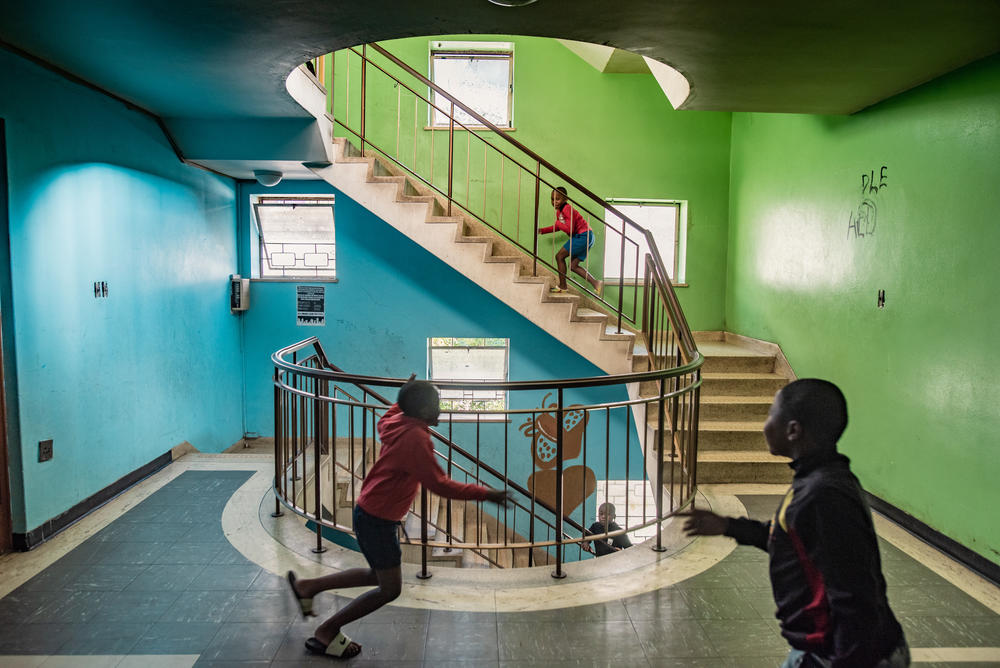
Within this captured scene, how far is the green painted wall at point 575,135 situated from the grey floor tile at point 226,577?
5.53 metres

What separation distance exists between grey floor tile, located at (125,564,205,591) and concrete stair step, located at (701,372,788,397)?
4841 millimetres

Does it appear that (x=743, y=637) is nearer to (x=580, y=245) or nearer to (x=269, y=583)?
(x=269, y=583)

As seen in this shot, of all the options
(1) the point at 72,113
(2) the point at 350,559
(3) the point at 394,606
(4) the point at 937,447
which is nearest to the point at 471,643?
(3) the point at 394,606

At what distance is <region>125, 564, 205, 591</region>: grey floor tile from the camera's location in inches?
138

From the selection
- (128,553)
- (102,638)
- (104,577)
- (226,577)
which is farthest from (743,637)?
(128,553)

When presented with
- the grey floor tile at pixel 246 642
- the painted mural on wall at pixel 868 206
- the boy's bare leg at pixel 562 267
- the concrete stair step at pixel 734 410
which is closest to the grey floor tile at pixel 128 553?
the grey floor tile at pixel 246 642

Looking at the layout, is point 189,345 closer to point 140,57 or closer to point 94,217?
point 94,217

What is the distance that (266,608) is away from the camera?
10.8 feet

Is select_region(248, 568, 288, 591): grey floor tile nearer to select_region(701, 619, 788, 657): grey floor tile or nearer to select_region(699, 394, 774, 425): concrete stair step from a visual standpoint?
select_region(701, 619, 788, 657): grey floor tile

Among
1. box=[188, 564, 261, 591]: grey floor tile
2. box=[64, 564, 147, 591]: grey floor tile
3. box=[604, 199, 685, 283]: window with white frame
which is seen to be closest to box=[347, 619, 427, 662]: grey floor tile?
box=[188, 564, 261, 591]: grey floor tile

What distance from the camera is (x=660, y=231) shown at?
8445mm

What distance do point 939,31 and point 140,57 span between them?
486cm

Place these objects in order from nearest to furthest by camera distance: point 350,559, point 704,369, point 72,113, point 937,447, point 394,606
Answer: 1. point 394,606
2. point 350,559
3. point 937,447
4. point 72,113
5. point 704,369

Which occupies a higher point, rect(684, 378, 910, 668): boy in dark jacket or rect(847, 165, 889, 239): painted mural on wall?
rect(847, 165, 889, 239): painted mural on wall
